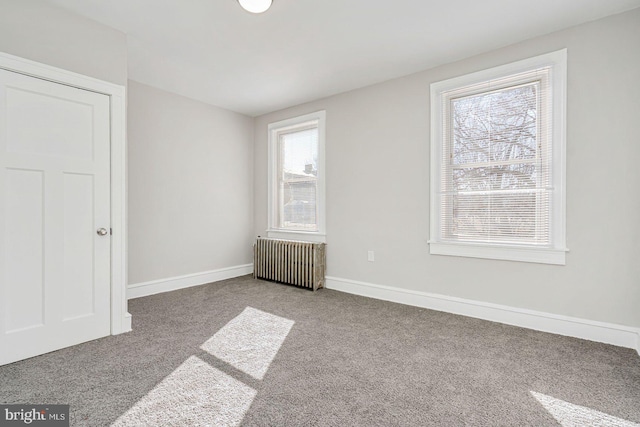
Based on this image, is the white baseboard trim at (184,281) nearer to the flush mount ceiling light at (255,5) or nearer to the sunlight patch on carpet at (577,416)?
the flush mount ceiling light at (255,5)

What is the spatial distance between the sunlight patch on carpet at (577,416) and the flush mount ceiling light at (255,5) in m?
3.19

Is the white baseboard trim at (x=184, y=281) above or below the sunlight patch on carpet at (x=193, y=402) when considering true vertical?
above

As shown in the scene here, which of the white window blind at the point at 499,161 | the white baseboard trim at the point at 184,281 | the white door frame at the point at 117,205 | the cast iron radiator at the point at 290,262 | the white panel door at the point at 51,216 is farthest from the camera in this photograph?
the cast iron radiator at the point at 290,262

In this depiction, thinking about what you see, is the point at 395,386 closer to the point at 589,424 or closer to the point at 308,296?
the point at 589,424

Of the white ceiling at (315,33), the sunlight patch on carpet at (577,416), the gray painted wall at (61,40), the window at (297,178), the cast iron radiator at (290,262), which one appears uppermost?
the white ceiling at (315,33)

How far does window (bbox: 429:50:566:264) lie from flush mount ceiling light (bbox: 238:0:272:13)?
1.99m

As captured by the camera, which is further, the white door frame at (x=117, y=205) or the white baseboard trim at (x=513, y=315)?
the white door frame at (x=117, y=205)

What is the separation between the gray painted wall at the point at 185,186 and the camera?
3.94m

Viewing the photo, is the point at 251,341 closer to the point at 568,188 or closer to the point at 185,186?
the point at 185,186

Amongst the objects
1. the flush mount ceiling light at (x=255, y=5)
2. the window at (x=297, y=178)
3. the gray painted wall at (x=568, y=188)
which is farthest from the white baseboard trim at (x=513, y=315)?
the flush mount ceiling light at (x=255, y=5)

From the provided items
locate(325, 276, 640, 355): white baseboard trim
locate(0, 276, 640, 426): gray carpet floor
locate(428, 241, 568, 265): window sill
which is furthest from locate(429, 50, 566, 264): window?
locate(0, 276, 640, 426): gray carpet floor

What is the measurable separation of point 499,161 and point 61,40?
3.92m

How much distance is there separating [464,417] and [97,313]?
111 inches

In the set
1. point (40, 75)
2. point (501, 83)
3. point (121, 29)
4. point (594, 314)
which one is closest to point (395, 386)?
point (594, 314)
